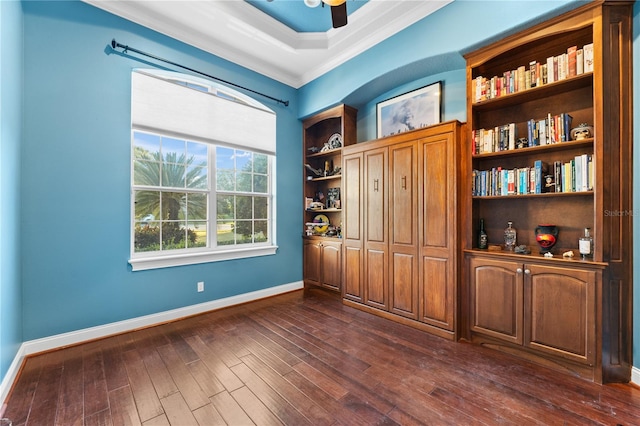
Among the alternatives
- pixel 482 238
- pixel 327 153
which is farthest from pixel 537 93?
pixel 327 153

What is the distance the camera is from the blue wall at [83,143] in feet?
7.29

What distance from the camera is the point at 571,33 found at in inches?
91.1

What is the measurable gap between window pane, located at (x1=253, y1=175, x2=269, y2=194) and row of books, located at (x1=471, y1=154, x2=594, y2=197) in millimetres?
2934

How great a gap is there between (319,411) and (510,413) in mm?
1230

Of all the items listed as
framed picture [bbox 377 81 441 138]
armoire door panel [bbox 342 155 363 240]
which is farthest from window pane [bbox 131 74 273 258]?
framed picture [bbox 377 81 441 138]

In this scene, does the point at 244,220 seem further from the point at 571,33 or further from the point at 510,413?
the point at 571,33

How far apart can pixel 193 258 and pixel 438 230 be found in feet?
9.70

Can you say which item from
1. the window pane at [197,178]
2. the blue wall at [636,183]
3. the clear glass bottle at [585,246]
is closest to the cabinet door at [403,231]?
the clear glass bottle at [585,246]

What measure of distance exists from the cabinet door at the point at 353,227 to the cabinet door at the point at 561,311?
1.83 m

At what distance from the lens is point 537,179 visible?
2.45 meters

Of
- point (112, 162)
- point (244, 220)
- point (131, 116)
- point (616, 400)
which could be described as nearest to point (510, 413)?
point (616, 400)

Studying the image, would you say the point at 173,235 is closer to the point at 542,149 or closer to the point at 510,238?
the point at 510,238

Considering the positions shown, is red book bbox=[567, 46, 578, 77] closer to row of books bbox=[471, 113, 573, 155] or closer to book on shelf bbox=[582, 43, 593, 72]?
book on shelf bbox=[582, 43, 593, 72]

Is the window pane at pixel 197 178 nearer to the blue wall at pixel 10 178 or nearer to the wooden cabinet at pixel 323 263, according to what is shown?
the blue wall at pixel 10 178
